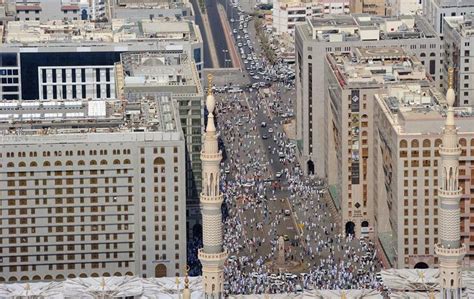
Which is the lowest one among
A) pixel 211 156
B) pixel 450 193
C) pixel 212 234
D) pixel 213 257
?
pixel 213 257

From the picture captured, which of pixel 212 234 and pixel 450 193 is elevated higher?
pixel 450 193

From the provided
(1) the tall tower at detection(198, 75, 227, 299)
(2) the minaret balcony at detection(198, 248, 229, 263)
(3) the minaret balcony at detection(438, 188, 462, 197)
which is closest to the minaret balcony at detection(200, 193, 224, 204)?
(1) the tall tower at detection(198, 75, 227, 299)

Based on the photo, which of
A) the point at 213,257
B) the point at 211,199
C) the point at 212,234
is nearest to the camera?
the point at 213,257

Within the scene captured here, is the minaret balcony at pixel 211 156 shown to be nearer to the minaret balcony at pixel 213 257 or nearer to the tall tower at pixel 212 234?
the tall tower at pixel 212 234

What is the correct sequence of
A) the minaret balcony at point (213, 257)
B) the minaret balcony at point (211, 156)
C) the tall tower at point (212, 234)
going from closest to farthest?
the minaret balcony at point (213, 257) < the tall tower at point (212, 234) < the minaret balcony at point (211, 156)

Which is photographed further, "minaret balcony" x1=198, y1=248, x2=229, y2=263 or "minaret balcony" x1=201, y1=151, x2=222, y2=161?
"minaret balcony" x1=201, y1=151, x2=222, y2=161

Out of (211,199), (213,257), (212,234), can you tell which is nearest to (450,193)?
(211,199)

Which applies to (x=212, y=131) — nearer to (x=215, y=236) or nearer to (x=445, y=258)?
(x=215, y=236)

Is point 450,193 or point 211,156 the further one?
point 450,193

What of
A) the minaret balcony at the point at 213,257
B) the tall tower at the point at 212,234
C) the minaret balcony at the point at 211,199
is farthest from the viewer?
the minaret balcony at the point at 211,199

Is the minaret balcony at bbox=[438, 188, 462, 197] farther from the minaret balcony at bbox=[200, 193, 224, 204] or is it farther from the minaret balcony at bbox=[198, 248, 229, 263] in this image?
the minaret balcony at bbox=[198, 248, 229, 263]

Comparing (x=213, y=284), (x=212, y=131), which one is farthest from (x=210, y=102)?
(x=213, y=284)

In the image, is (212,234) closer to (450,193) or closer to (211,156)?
(211,156)

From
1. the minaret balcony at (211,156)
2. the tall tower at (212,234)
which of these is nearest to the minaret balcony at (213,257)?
the tall tower at (212,234)
